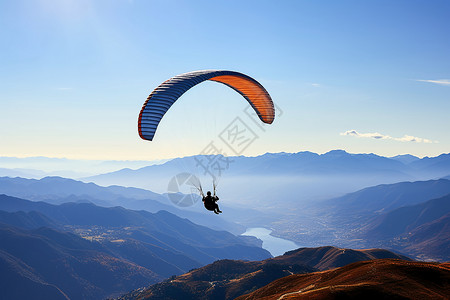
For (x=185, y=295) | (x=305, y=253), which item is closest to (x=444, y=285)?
(x=185, y=295)

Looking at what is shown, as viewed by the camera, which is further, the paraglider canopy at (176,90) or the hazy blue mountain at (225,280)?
the hazy blue mountain at (225,280)

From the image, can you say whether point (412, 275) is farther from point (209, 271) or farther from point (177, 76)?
point (209, 271)

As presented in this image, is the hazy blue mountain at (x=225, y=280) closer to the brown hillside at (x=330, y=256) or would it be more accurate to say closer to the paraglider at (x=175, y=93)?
the brown hillside at (x=330, y=256)

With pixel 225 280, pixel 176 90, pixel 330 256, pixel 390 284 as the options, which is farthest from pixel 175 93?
pixel 330 256

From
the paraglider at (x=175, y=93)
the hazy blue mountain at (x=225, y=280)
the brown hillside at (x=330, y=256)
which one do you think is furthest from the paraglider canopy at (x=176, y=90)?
the brown hillside at (x=330, y=256)

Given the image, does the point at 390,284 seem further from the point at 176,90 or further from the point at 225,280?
the point at 225,280

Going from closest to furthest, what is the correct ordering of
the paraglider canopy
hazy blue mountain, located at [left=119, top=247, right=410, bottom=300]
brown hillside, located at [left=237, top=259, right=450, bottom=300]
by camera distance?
the paraglider canopy < brown hillside, located at [left=237, top=259, right=450, bottom=300] < hazy blue mountain, located at [left=119, top=247, right=410, bottom=300]

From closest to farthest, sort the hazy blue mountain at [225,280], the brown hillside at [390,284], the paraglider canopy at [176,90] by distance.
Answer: the paraglider canopy at [176,90] → the brown hillside at [390,284] → the hazy blue mountain at [225,280]

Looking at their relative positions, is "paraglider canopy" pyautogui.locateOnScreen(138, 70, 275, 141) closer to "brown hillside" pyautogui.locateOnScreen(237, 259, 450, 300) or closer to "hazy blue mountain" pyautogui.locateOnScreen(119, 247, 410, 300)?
"brown hillside" pyautogui.locateOnScreen(237, 259, 450, 300)

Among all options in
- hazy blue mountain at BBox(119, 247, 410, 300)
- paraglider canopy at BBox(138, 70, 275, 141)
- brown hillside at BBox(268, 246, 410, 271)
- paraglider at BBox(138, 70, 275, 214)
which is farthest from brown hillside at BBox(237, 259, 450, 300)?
brown hillside at BBox(268, 246, 410, 271)
